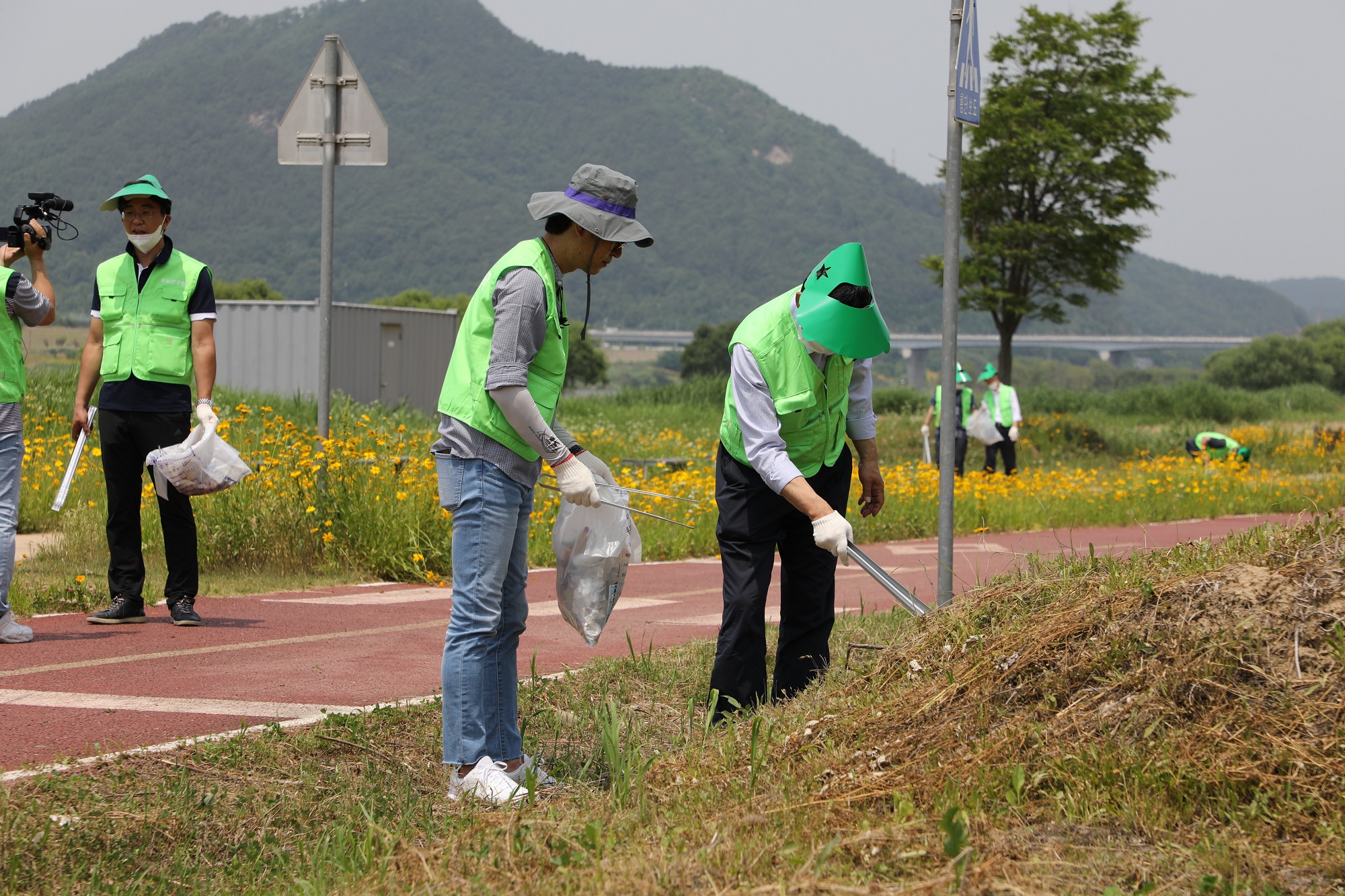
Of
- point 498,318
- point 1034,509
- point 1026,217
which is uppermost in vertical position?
point 1026,217

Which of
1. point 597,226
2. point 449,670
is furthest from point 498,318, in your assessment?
point 449,670

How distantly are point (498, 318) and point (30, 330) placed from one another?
4908mm

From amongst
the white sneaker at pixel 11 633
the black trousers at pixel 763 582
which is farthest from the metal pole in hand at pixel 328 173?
the black trousers at pixel 763 582

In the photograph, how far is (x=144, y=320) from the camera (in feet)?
20.9

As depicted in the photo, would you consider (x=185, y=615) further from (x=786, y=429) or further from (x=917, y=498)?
(x=917, y=498)

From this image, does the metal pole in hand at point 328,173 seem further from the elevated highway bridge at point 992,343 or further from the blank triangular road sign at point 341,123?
the elevated highway bridge at point 992,343

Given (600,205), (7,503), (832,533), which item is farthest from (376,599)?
(600,205)

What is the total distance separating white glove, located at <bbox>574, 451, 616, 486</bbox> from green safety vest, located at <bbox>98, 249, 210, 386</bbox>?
9.70 feet

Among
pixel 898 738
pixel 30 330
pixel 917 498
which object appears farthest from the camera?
pixel 917 498

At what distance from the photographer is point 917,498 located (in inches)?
521

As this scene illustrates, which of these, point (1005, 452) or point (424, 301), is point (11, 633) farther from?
point (424, 301)

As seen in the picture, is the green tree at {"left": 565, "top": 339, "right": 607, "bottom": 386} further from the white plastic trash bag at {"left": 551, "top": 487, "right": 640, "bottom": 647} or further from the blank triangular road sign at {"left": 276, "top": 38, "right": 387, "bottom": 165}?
the white plastic trash bag at {"left": 551, "top": 487, "right": 640, "bottom": 647}

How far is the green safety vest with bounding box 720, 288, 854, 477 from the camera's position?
4.47 meters

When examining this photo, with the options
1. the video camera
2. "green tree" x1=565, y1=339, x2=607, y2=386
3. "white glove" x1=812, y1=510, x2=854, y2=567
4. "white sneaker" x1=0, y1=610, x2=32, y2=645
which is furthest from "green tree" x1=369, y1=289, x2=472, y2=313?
"white glove" x1=812, y1=510, x2=854, y2=567
